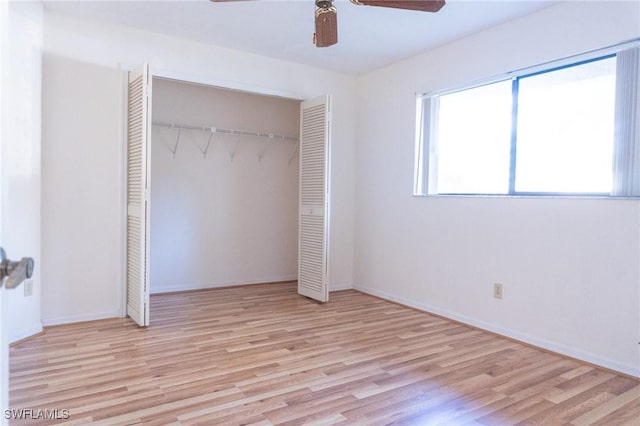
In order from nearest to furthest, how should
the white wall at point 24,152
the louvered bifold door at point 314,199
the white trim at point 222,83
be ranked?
the white wall at point 24,152 < the white trim at point 222,83 < the louvered bifold door at point 314,199

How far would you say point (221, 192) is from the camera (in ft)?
16.0

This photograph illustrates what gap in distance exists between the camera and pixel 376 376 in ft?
8.07

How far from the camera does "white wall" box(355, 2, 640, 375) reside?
104 inches

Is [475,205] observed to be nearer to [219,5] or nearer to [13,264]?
[219,5]

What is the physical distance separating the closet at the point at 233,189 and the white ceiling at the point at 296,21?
640mm

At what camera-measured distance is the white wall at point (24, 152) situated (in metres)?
2.86

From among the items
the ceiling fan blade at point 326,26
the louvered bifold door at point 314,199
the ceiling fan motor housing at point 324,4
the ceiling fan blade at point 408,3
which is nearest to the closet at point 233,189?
the louvered bifold door at point 314,199

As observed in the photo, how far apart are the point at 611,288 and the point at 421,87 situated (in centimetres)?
233

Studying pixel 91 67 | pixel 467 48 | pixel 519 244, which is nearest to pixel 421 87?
pixel 467 48

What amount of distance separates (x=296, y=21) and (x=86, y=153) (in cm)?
201

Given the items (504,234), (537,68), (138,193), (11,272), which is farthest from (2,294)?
(537,68)

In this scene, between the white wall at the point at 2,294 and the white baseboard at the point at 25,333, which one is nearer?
the white wall at the point at 2,294

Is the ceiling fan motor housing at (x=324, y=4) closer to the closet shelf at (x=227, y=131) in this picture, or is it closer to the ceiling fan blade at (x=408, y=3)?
the ceiling fan blade at (x=408, y=3)

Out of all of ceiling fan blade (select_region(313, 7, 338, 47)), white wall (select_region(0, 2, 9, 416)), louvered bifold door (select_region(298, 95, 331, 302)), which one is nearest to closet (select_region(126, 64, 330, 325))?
louvered bifold door (select_region(298, 95, 331, 302))
